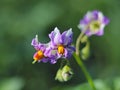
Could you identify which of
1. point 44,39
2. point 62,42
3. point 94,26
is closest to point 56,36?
point 62,42

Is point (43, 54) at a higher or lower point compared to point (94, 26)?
lower

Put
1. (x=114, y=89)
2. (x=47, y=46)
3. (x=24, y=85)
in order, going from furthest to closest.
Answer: (x=24, y=85) < (x=114, y=89) < (x=47, y=46)

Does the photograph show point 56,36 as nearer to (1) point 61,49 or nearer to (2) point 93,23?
(1) point 61,49

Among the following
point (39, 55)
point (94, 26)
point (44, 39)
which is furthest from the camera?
point (44, 39)

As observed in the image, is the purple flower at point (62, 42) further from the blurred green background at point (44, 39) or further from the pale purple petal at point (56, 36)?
the blurred green background at point (44, 39)

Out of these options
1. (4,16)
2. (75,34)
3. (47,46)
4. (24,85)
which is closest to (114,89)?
(47,46)

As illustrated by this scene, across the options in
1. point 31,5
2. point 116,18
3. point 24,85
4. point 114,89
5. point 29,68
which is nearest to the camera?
point 114,89

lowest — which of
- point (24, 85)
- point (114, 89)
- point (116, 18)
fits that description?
point (114, 89)

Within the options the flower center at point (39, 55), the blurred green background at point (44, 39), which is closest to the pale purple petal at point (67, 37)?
the flower center at point (39, 55)

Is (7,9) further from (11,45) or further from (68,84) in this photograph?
(68,84)
